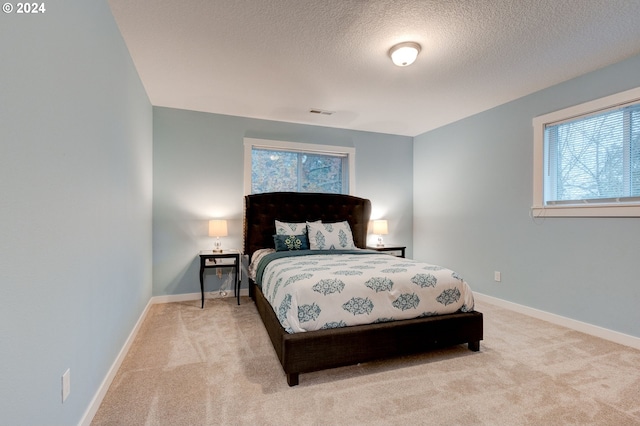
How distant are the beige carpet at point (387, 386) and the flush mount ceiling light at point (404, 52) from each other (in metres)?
2.45

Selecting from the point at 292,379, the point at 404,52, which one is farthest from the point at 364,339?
the point at 404,52

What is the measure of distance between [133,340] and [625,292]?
173 inches

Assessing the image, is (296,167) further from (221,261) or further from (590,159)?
Result: (590,159)

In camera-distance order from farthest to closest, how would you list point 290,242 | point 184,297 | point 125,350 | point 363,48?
point 184,297, point 290,242, point 363,48, point 125,350

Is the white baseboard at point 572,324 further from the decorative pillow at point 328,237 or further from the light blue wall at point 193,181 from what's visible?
the light blue wall at point 193,181

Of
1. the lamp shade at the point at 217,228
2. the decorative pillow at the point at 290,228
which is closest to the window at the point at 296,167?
the lamp shade at the point at 217,228

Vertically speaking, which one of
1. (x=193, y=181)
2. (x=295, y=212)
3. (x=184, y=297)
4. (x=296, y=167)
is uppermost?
(x=296, y=167)

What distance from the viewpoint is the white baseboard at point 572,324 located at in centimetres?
264

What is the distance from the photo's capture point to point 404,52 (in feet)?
8.16

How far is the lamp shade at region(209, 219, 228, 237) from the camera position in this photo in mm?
3900

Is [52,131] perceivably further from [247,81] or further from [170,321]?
[170,321]

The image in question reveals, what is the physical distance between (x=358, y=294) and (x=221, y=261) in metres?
2.44

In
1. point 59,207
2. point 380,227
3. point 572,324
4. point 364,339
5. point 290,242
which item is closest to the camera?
point 59,207

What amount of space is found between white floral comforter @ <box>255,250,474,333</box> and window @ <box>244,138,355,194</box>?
205 cm
